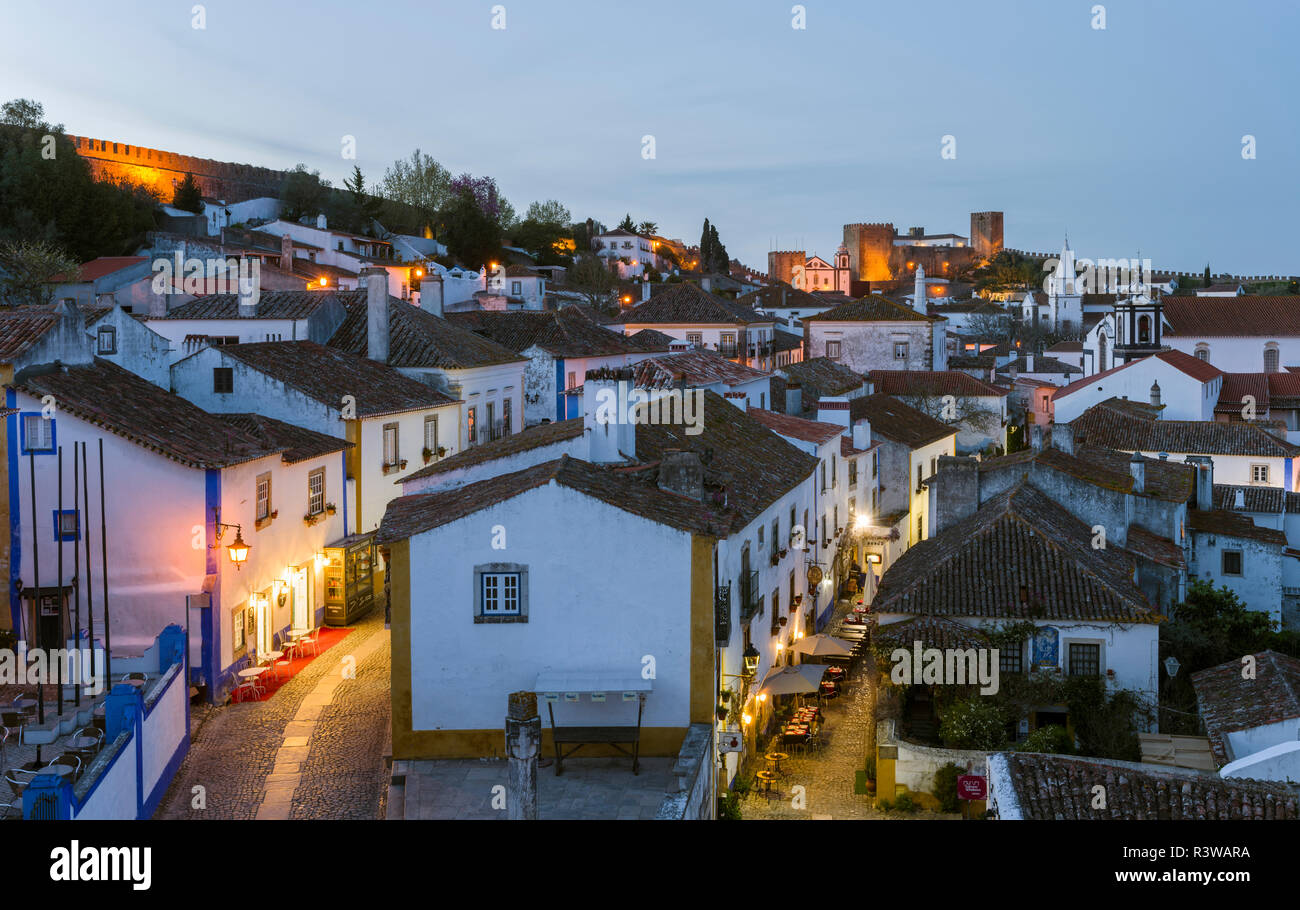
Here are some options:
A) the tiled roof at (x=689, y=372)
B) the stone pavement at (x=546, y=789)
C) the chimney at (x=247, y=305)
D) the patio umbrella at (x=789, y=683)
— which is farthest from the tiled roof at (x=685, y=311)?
the stone pavement at (x=546, y=789)

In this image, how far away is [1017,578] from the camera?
21.2 meters

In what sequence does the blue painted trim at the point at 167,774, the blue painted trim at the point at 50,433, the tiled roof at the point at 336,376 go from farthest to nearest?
the tiled roof at the point at 336,376 < the blue painted trim at the point at 50,433 < the blue painted trim at the point at 167,774

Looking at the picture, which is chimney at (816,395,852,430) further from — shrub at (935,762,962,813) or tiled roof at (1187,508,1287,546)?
shrub at (935,762,962,813)

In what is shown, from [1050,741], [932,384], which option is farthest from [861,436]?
[932,384]

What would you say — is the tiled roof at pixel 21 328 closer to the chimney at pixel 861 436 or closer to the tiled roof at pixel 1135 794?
the tiled roof at pixel 1135 794

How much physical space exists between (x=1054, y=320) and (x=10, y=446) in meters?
90.3

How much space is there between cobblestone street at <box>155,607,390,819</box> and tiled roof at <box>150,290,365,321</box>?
16.2m

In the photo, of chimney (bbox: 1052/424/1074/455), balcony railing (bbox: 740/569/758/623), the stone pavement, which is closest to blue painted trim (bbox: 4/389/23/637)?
the stone pavement

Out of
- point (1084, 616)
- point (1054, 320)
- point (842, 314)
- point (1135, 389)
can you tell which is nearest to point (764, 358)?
point (842, 314)

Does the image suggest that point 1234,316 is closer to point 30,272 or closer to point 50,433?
point 30,272

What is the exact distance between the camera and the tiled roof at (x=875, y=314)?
6022 cm

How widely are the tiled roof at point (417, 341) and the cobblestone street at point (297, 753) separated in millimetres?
12700

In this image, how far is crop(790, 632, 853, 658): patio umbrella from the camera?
23.2m
